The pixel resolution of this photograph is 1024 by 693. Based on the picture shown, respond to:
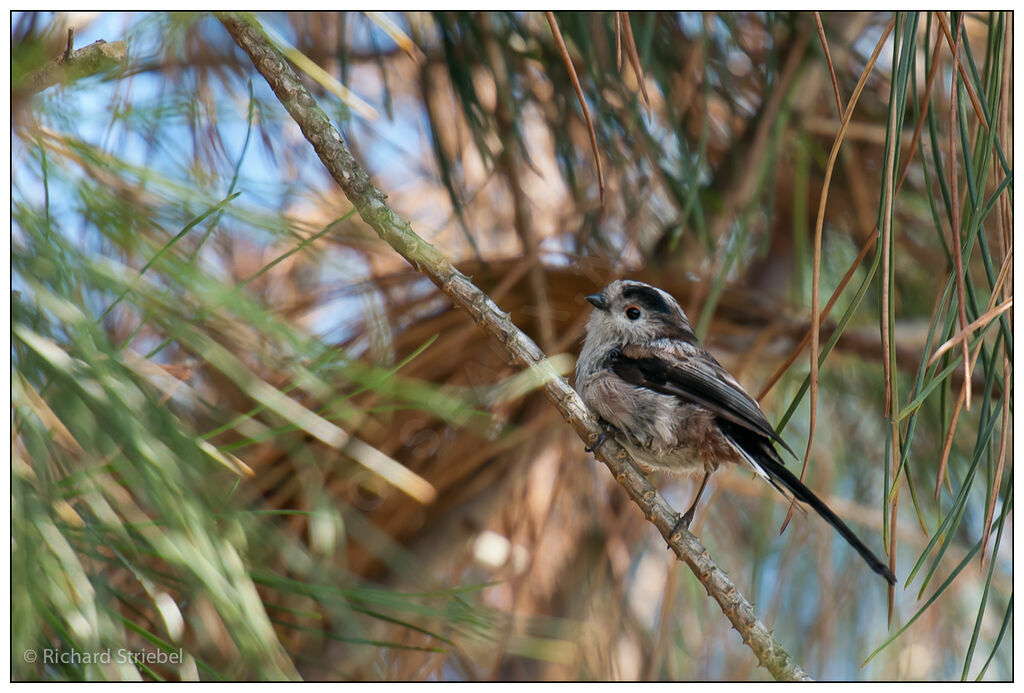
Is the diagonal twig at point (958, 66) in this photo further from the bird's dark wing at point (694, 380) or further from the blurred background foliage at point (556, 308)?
the bird's dark wing at point (694, 380)

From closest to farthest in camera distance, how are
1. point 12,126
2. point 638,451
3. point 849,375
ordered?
point 12,126 < point 638,451 < point 849,375

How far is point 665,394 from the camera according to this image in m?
1.89

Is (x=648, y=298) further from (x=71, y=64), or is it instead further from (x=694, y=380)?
(x=71, y=64)

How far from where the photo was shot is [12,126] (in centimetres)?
114

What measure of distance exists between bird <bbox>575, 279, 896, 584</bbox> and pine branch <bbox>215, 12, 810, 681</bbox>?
237 mm

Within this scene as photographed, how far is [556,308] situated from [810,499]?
0.88m

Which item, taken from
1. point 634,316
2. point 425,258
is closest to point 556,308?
point 634,316

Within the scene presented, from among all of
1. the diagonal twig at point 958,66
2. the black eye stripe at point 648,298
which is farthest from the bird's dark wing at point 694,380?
the diagonal twig at point 958,66

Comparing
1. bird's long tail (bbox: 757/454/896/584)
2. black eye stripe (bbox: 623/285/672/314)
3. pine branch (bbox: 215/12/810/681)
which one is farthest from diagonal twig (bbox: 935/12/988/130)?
black eye stripe (bbox: 623/285/672/314)

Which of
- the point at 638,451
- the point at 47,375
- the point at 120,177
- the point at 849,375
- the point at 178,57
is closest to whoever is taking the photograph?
the point at 47,375

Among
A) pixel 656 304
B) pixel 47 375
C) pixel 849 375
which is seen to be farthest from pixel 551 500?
pixel 47 375

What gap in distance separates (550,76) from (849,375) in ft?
3.76

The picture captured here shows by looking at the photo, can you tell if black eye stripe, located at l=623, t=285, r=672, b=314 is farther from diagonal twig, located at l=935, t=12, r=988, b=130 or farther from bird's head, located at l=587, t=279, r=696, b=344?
diagonal twig, located at l=935, t=12, r=988, b=130
